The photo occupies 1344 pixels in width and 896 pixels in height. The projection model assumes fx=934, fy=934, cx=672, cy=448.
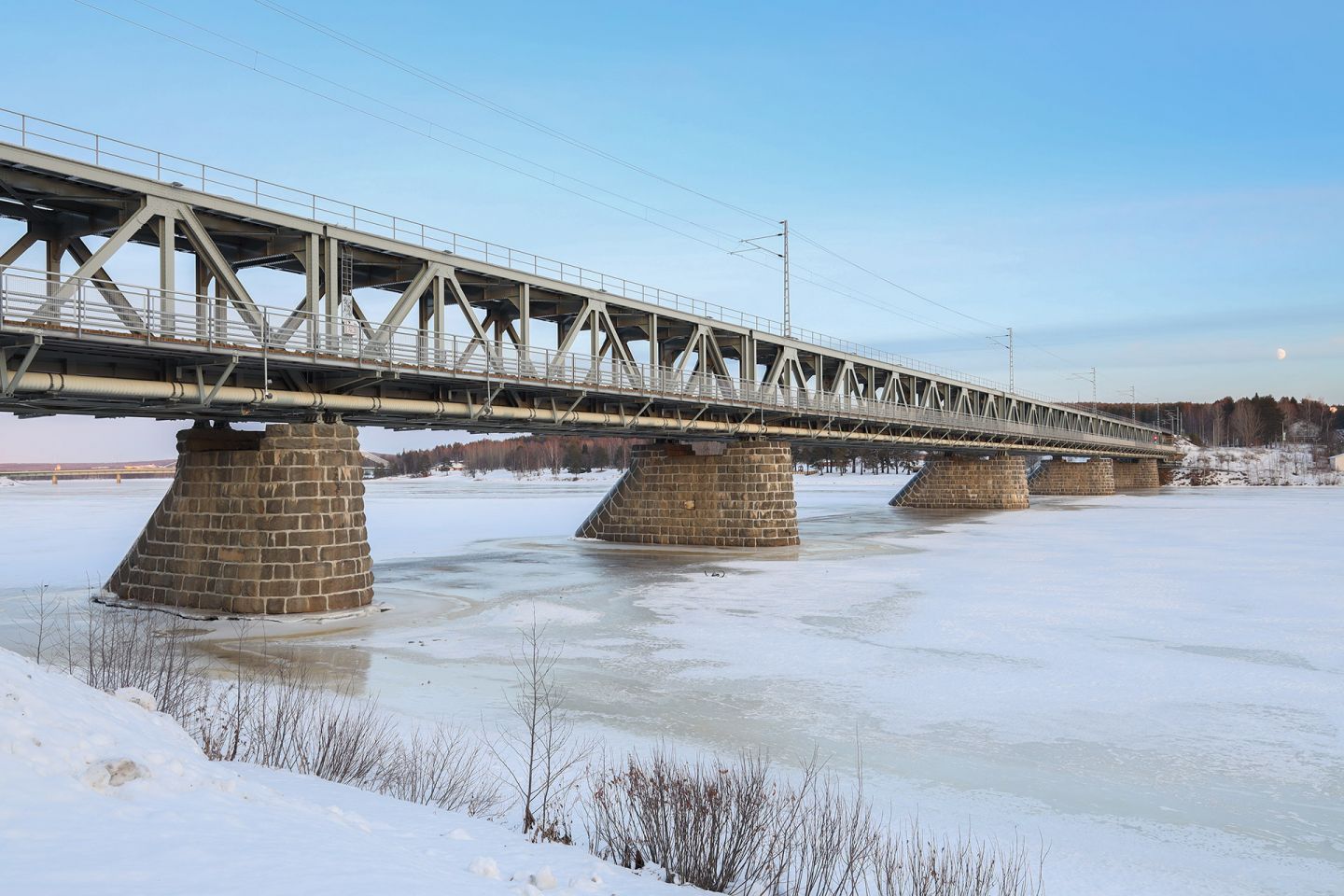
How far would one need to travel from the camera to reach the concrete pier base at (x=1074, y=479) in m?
116

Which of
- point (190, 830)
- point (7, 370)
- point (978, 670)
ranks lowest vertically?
point (978, 670)

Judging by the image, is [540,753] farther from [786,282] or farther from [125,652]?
[786,282]

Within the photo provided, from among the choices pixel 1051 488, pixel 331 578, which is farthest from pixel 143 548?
pixel 1051 488

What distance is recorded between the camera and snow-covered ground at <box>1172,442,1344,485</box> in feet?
483

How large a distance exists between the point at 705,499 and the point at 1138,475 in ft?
389

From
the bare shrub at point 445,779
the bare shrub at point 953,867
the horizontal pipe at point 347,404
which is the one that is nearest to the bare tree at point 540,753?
the bare shrub at point 445,779

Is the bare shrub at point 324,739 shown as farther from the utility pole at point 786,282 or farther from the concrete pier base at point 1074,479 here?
the concrete pier base at point 1074,479

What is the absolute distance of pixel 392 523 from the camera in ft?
199

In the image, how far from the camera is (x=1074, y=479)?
383ft

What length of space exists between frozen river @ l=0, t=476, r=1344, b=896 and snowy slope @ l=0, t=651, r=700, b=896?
4777 mm

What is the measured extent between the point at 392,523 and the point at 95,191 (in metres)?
41.1

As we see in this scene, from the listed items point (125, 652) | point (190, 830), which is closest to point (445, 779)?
point (190, 830)

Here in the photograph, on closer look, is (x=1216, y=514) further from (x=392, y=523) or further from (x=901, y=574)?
(x=392, y=523)

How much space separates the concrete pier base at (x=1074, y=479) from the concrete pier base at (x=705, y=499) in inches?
3235
